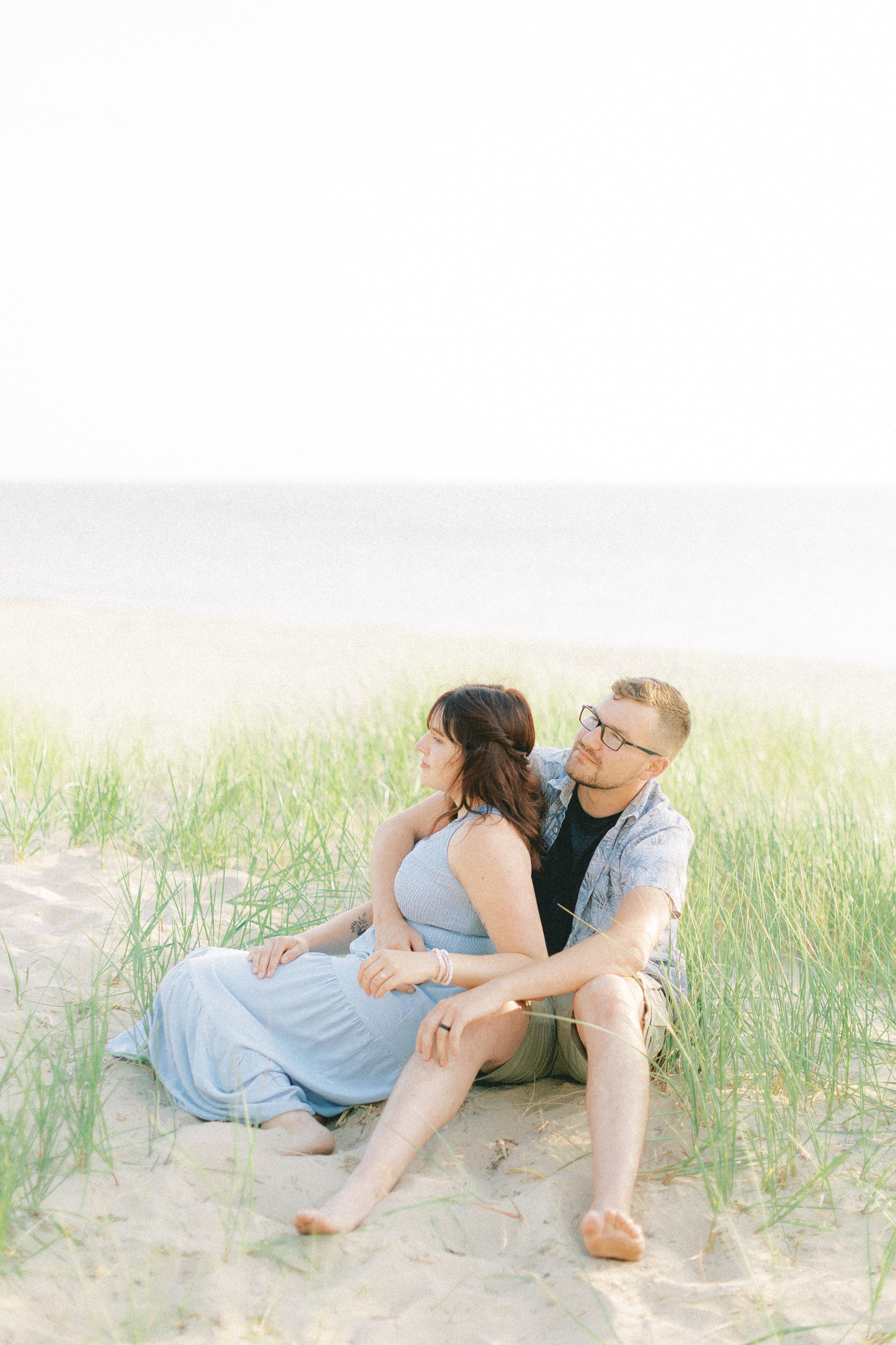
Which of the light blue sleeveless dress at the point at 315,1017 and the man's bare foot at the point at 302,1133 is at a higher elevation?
the light blue sleeveless dress at the point at 315,1017

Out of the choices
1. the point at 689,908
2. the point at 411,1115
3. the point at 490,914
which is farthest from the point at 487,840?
the point at 689,908

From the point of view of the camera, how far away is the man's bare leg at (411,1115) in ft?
6.08

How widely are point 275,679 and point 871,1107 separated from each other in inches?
326

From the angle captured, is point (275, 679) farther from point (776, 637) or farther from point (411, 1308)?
point (776, 637)

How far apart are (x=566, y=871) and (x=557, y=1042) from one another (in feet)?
1.24

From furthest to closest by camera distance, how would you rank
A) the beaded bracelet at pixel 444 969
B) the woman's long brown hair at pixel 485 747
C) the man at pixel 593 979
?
the woman's long brown hair at pixel 485 747 → the beaded bracelet at pixel 444 969 → the man at pixel 593 979

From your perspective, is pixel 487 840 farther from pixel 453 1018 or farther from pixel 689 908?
pixel 689 908

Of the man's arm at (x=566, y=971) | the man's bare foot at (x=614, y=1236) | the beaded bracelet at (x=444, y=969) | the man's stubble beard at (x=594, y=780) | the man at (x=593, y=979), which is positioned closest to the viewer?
the man's bare foot at (x=614, y=1236)

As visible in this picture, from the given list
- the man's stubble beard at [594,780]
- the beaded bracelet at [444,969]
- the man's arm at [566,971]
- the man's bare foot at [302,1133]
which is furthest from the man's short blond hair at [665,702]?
the man's bare foot at [302,1133]

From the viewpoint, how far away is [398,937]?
2.36 metres

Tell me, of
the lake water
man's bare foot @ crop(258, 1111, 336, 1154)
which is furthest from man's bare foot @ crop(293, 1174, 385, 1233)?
the lake water

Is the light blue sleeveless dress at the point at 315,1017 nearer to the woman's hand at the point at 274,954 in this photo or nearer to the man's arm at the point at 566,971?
the woman's hand at the point at 274,954

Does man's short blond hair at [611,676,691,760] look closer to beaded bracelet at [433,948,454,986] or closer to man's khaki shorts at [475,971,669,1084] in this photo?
man's khaki shorts at [475,971,669,1084]

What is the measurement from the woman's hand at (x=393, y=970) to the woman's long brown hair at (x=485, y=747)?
0.34 meters
